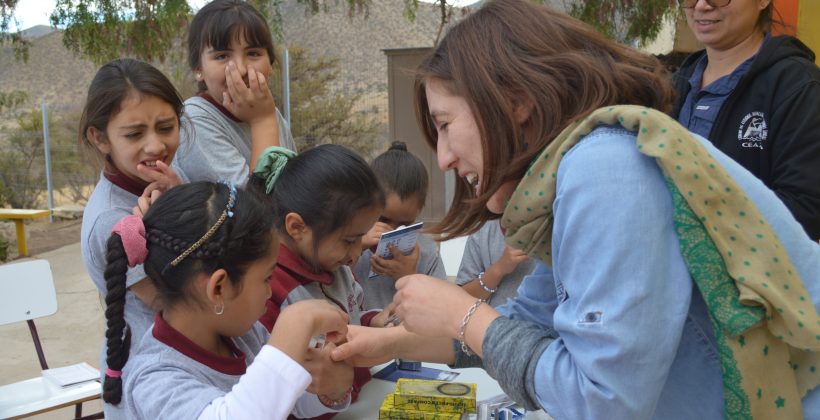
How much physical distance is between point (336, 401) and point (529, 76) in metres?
1.12

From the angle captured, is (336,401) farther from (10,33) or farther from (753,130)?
(10,33)

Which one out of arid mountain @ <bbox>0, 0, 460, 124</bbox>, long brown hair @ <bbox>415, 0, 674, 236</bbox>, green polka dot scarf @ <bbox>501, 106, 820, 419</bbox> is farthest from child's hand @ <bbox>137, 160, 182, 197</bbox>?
arid mountain @ <bbox>0, 0, 460, 124</bbox>

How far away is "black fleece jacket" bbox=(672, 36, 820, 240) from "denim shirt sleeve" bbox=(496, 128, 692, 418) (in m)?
1.64

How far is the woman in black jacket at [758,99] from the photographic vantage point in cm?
246

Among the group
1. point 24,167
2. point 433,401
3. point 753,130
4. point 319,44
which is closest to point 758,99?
point 753,130

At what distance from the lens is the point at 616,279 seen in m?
1.02

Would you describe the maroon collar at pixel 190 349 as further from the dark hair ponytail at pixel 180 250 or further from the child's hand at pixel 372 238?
the child's hand at pixel 372 238

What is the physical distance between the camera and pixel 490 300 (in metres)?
3.02

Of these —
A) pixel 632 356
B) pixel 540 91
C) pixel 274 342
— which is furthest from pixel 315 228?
pixel 632 356

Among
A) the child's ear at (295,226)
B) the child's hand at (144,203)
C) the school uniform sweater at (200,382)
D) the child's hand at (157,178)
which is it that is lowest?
the school uniform sweater at (200,382)

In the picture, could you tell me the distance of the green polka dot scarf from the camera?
103 cm

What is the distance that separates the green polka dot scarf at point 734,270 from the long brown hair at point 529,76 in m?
0.13

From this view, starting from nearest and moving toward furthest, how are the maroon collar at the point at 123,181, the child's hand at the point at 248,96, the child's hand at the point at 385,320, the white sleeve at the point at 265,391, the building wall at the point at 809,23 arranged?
1. the white sleeve at the point at 265,391
2. the maroon collar at the point at 123,181
3. the child's hand at the point at 385,320
4. the child's hand at the point at 248,96
5. the building wall at the point at 809,23

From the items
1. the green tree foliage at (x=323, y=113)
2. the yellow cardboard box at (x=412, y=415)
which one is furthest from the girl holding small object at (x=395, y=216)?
the green tree foliage at (x=323, y=113)
